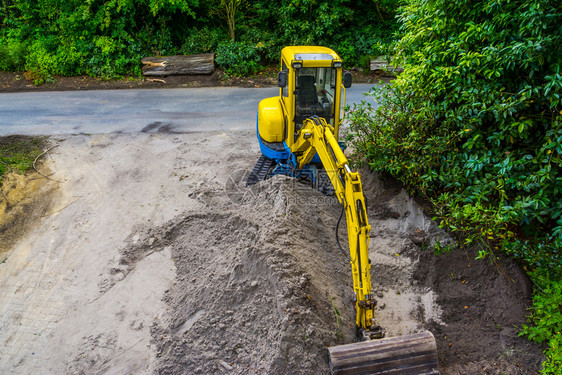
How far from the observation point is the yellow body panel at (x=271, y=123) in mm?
7895

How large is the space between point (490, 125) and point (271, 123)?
3.88m

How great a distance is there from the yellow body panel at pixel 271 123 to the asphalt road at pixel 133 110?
3.34 meters

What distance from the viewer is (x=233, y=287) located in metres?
5.56

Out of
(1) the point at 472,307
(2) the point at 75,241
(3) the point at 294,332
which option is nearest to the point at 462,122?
(1) the point at 472,307

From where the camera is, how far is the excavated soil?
196 inches

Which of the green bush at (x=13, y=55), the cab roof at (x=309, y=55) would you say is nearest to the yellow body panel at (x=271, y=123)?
the cab roof at (x=309, y=55)

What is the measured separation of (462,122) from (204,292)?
475 centimetres

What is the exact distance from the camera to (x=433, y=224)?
21.8 feet

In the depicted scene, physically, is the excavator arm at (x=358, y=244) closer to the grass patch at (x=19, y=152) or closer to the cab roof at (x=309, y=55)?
the cab roof at (x=309, y=55)

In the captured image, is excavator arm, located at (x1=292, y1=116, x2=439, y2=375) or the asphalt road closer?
excavator arm, located at (x1=292, y1=116, x2=439, y2=375)

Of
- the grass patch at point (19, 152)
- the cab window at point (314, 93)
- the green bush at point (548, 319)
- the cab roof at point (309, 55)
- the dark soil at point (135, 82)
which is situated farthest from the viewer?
the dark soil at point (135, 82)

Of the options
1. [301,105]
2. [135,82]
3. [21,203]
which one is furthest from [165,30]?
[301,105]

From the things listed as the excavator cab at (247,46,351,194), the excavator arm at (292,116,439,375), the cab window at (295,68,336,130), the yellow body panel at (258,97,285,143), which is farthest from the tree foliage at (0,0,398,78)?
the excavator arm at (292,116,439,375)

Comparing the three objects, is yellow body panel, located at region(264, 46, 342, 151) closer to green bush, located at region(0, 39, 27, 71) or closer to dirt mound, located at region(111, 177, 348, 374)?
dirt mound, located at region(111, 177, 348, 374)
